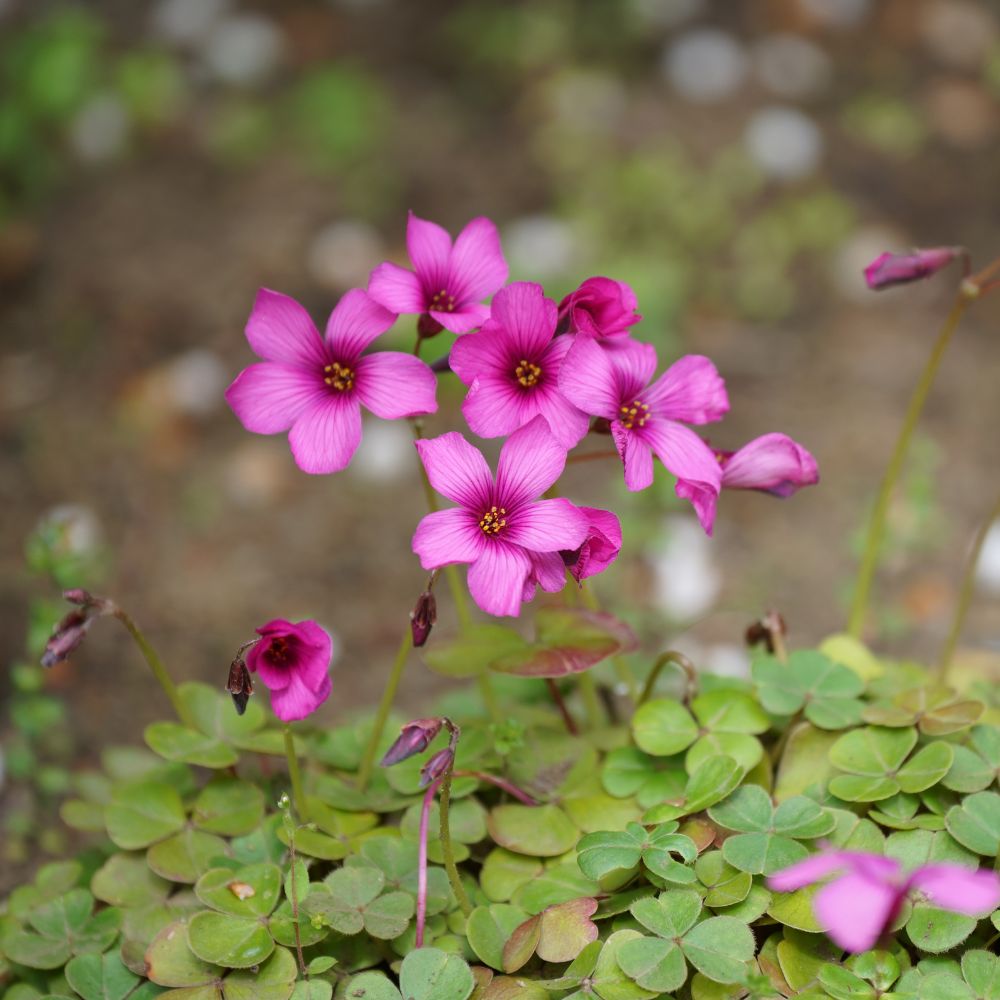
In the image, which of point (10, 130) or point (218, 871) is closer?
point (218, 871)

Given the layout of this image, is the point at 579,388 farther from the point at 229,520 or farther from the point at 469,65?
the point at 469,65

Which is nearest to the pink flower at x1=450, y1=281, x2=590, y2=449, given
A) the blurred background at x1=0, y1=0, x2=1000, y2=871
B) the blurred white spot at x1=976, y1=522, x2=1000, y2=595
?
the blurred background at x1=0, y1=0, x2=1000, y2=871

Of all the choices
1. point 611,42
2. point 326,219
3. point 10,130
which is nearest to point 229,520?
point 326,219

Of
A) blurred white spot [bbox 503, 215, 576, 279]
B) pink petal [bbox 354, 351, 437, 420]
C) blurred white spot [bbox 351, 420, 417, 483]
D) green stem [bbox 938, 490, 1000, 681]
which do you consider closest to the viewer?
pink petal [bbox 354, 351, 437, 420]

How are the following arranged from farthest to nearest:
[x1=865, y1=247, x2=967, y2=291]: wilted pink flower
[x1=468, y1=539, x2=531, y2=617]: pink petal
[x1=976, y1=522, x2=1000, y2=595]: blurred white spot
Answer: [x1=976, y1=522, x2=1000, y2=595]: blurred white spot
[x1=865, y1=247, x2=967, y2=291]: wilted pink flower
[x1=468, y1=539, x2=531, y2=617]: pink petal

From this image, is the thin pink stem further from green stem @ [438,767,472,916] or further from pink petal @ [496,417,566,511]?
pink petal @ [496,417,566,511]

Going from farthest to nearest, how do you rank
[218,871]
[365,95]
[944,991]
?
1. [365,95]
2. [218,871]
3. [944,991]

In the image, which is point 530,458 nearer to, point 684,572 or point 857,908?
point 857,908

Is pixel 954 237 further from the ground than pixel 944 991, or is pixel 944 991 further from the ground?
pixel 944 991
